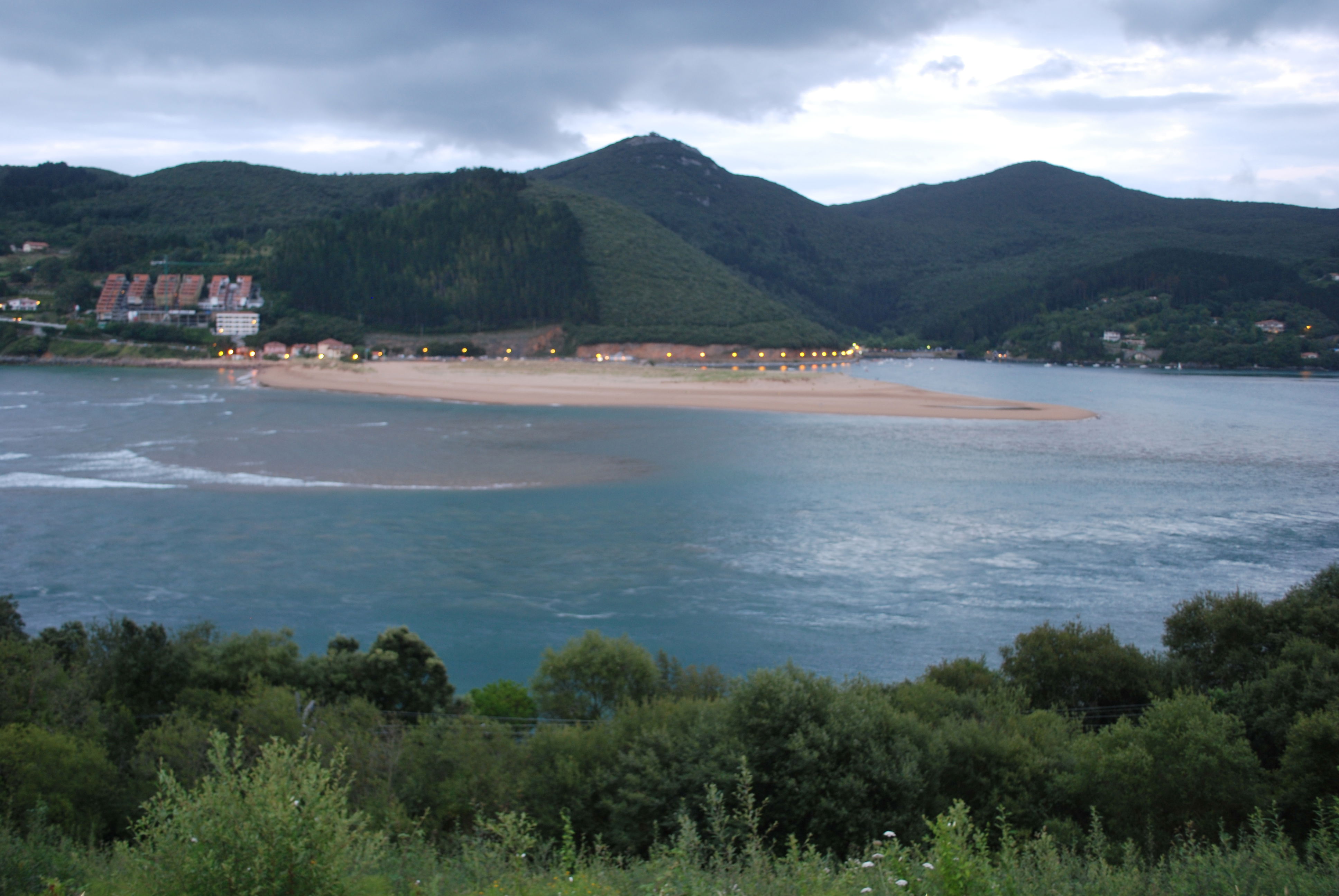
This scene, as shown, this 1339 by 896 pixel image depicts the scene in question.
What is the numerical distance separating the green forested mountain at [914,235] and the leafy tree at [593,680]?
454 ft

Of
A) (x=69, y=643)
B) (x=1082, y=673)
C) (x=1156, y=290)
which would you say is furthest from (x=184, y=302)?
(x=1156, y=290)

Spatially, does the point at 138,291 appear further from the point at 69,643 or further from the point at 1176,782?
the point at 1176,782

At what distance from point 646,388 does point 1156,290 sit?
100 metres

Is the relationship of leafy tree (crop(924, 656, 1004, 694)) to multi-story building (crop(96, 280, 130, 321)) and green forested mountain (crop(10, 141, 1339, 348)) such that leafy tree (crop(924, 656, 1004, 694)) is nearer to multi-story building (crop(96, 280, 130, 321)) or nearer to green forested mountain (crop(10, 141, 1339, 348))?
green forested mountain (crop(10, 141, 1339, 348))

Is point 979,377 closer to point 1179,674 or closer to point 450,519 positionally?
point 450,519

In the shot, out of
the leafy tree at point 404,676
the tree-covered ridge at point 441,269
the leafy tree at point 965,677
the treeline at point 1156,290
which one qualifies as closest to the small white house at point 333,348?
the tree-covered ridge at point 441,269

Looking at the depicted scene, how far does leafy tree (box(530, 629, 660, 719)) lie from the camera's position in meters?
11.2

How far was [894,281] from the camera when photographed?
577 feet

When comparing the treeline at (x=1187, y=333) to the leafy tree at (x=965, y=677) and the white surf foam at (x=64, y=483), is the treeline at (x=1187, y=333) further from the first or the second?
the white surf foam at (x=64, y=483)

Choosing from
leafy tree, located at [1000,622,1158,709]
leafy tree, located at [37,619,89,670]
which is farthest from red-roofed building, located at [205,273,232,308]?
leafy tree, located at [1000,622,1158,709]

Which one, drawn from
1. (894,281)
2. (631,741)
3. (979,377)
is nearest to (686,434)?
(631,741)

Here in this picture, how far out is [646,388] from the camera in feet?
206

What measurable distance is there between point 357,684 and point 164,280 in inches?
3990

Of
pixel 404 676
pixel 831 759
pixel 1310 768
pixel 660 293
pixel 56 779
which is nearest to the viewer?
pixel 1310 768
